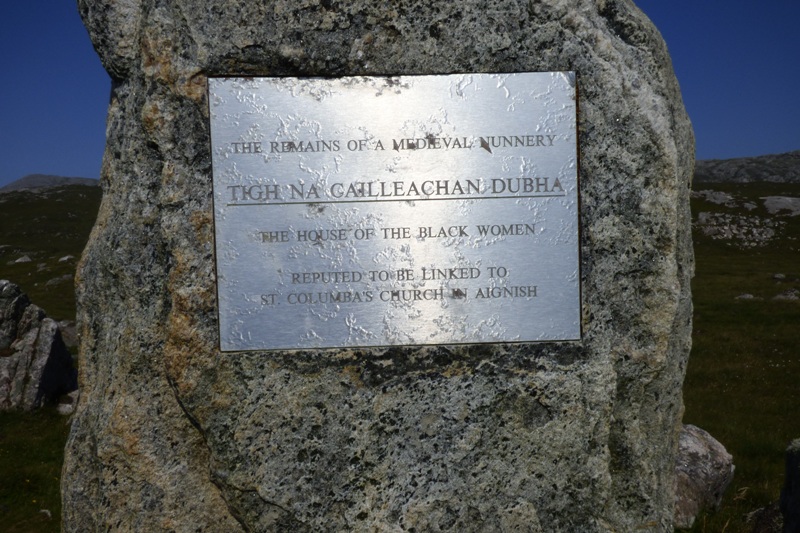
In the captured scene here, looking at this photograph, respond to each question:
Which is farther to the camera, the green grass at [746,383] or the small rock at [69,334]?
the small rock at [69,334]

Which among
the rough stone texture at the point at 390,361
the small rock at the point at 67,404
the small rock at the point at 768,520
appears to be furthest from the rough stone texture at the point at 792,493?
the small rock at the point at 67,404

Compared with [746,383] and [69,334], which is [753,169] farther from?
[69,334]

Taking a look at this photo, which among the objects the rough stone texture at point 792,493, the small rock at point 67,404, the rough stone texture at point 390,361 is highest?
the rough stone texture at point 390,361

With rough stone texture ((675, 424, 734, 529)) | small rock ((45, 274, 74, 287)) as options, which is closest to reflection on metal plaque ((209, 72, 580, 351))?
rough stone texture ((675, 424, 734, 529))

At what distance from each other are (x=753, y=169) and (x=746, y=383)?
139 metres

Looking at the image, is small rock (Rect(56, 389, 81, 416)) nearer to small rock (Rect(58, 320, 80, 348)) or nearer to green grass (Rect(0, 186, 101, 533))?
green grass (Rect(0, 186, 101, 533))

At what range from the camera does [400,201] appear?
453 cm

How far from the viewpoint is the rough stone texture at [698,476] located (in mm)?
7176

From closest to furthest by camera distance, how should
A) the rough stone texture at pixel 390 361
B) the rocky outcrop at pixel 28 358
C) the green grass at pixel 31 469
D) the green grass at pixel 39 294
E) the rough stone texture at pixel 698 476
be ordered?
the rough stone texture at pixel 390 361 → the rough stone texture at pixel 698 476 → the green grass at pixel 31 469 → the green grass at pixel 39 294 → the rocky outcrop at pixel 28 358

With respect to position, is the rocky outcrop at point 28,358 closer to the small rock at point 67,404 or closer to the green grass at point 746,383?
the small rock at point 67,404

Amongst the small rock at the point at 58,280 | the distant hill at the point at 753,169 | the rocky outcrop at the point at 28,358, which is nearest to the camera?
the rocky outcrop at the point at 28,358

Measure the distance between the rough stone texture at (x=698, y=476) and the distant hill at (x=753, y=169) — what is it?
5171 inches

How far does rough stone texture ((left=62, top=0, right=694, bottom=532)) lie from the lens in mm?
4410

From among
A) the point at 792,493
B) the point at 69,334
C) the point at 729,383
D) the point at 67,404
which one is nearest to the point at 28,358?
the point at 67,404
